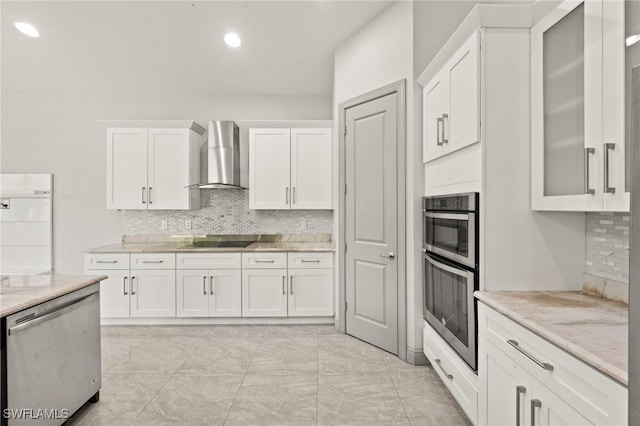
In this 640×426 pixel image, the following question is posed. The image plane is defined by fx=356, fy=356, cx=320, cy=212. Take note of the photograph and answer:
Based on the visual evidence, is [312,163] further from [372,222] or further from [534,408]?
[534,408]

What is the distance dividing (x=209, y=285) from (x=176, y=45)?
258cm

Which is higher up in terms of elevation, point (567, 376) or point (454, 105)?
point (454, 105)

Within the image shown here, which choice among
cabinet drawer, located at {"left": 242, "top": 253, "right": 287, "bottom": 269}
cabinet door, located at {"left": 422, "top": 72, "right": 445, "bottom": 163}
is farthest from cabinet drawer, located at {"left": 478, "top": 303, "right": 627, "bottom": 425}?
cabinet drawer, located at {"left": 242, "top": 253, "right": 287, "bottom": 269}

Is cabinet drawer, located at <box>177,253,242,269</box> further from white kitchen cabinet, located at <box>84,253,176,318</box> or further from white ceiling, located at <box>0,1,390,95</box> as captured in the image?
white ceiling, located at <box>0,1,390,95</box>

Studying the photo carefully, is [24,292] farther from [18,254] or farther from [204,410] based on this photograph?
[18,254]

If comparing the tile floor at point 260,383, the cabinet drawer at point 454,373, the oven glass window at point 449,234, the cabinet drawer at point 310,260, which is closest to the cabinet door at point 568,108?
the oven glass window at point 449,234

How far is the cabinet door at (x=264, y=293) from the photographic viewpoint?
13.1 ft

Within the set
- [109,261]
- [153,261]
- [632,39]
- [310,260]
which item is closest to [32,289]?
[153,261]

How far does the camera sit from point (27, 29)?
351cm

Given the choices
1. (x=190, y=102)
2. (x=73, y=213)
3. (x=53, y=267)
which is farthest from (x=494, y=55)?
(x=53, y=267)

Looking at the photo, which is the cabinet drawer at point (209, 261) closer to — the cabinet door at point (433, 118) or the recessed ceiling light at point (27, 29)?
the cabinet door at point (433, 118)

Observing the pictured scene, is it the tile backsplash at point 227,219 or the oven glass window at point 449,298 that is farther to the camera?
the tile backsplash at point 227,219

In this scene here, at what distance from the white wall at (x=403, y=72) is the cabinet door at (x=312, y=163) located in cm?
92

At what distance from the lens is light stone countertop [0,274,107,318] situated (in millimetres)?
1696
